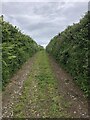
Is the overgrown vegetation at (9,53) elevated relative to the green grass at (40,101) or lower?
elevated

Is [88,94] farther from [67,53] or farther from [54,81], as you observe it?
[67,53]

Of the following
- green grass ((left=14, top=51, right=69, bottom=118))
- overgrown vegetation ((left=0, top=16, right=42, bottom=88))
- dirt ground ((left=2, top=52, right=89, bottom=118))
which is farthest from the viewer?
overgrown vegetation ((left=0, top=16, right=42, bottom=88))

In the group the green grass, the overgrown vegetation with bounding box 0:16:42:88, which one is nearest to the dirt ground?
the green grass

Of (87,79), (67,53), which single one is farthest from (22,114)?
(67,53)

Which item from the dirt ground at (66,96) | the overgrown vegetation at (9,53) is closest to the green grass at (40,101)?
the dirt ground at (66,96)

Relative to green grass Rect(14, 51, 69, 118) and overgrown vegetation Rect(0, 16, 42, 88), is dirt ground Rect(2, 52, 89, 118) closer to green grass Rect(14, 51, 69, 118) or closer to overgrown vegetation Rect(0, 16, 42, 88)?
green grass Rect(14, 51, 69, 118)

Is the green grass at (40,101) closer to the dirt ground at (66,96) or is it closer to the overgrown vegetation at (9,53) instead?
the dirt ground at (66,96)

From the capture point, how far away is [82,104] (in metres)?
15.0

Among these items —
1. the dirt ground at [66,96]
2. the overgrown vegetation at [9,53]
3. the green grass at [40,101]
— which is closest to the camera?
the green grass at [40,101]

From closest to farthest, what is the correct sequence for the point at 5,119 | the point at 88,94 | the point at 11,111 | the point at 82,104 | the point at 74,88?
the point at 5,119 → the point at 11,111 → the point at 82,104 → the point at 88,94 → the point at 74,88

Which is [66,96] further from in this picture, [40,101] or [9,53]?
[9,53]

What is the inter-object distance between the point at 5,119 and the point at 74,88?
7380 millimetres

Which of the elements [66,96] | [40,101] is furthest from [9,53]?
[40,101]

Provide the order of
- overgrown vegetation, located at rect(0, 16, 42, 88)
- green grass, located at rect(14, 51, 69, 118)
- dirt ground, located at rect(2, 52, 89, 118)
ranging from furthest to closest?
overgrown vegetation, located at rect(0, 16, 42, 88) < dirt ground, located at rect(2, 52, 89, 118) < green grass, located at rect(14, 51, 69, 118)
